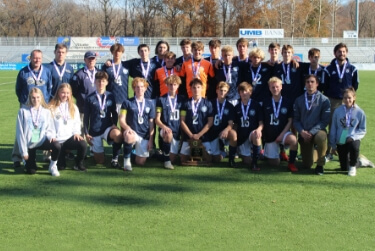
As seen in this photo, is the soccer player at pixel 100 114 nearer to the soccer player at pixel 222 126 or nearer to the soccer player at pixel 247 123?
the soccer player at pixel 222 126

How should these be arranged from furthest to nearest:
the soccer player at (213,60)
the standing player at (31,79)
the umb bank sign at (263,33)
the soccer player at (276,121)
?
the umb bank sign at (263,33) < the soccer player at (213,60) < the standing player at (31,79) < the soccer player at (276,121)

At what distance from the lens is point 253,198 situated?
4.98 metres

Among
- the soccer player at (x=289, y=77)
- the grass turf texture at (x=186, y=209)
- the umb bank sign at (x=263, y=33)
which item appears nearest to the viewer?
the grass turf texture at (x=186, y=209)

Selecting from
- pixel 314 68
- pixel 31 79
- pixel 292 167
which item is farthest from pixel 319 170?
pixel 31 79

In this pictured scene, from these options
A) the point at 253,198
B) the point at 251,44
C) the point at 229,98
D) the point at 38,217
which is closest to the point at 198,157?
the point at 229,98

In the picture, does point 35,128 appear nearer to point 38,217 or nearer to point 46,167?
point 46,167

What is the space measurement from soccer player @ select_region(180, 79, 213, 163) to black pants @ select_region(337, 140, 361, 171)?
75.4 inches

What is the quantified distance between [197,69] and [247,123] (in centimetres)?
120

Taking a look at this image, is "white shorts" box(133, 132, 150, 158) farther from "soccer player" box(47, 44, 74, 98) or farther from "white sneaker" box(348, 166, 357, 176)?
"white sneaker" box(348, 166, 357, 176)

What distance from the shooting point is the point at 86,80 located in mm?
6824

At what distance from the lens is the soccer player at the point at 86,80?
6.80 m

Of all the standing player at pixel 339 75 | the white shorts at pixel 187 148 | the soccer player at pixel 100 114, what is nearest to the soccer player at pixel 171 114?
the white shorts at pixel 187 148

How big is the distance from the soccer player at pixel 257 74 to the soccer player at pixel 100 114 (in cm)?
215

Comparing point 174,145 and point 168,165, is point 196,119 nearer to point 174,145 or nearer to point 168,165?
point 174,145
